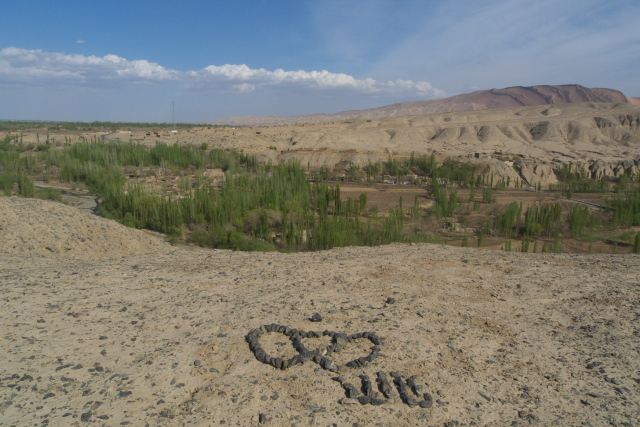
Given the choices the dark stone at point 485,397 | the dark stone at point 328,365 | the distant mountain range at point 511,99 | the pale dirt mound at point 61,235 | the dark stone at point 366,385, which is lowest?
the dark stone at point 485,397

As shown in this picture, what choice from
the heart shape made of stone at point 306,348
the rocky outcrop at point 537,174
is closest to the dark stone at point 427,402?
the heart shape made of stone at point 306,348

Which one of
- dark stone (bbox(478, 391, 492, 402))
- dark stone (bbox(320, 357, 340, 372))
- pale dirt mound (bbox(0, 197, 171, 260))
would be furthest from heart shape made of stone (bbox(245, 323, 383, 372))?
pale dirt mound (bbox(0, 197, 171, 260))

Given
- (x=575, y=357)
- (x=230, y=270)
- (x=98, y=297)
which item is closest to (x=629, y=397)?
(x=575, y=357)

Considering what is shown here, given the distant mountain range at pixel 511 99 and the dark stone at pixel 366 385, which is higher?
the distant mountain range at pixel 511 99

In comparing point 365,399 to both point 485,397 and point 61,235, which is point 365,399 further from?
point 61,235

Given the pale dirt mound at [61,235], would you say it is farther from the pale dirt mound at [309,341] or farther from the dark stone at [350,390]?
the dark stone at [350,390]

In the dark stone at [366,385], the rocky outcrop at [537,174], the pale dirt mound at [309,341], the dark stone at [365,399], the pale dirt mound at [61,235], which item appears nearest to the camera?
the pale dirt mound at [309,341]

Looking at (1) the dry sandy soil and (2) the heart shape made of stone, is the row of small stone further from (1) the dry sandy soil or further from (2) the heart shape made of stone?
(2) the heart shape made of stone
